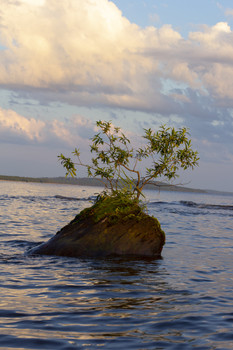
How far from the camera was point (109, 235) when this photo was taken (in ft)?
49.7

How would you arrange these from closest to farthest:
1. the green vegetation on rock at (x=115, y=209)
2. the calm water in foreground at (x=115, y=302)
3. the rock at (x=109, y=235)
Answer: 1. the calm water in foreground at (x=115, y=302)
2. the rock at (x=109, y=235)
3. the green vegetation on rock at (x=115, y=209)

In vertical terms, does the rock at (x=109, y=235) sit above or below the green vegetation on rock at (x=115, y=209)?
below

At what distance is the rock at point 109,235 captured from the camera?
14.9 m

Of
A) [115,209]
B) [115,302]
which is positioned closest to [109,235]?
[115,209]

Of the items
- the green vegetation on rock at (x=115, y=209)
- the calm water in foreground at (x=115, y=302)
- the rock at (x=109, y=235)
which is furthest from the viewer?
the green vegetation on rock at (x=115, y=209)

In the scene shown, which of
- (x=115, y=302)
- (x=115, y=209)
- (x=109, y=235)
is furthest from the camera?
(x=115, y=209)

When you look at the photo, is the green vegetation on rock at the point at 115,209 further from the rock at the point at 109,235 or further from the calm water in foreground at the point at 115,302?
the calm water in foreground at the point at 115,302

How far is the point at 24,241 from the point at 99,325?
1198 centimetres

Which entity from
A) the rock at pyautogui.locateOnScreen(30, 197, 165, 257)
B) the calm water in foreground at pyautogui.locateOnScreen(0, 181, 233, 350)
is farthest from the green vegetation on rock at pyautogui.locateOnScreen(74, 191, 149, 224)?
the calm water in foreground at pyautogui.locateOnScreen(0, 181, 233, 350)

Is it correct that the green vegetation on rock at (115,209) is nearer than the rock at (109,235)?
No

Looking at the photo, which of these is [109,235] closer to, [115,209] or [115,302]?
[115,209]

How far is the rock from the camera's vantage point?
49.0 feet

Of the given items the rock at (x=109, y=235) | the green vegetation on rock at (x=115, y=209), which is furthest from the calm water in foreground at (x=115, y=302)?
the green vegetation on rock at (x=115, y=209)

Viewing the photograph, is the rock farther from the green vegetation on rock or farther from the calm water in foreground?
the calm water in foreground
